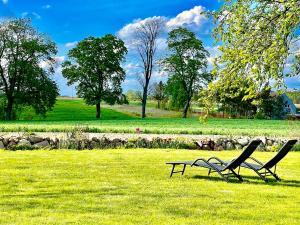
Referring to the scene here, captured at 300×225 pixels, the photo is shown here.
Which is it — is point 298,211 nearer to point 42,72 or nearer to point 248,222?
point 248,222

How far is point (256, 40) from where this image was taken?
398 inches

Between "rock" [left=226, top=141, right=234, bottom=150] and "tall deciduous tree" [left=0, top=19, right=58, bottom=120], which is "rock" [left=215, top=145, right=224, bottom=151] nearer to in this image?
"rock" [left=226, top=141, right=234, bottom=150]

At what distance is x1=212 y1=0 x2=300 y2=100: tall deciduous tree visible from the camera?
10.0 m

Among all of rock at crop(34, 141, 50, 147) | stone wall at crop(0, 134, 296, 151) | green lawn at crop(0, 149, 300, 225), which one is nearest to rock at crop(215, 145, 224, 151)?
stone wall at crop(0, 134, 296, 151)

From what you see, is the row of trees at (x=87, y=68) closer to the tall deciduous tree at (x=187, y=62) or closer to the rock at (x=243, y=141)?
the tall deciduous tree at (x=187, y=62)

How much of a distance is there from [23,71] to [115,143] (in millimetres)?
36282

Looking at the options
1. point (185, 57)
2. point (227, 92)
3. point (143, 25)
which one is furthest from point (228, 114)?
point (227, 92)

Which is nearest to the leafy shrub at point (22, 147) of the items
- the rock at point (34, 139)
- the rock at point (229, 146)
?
the rock at point (34, 139)

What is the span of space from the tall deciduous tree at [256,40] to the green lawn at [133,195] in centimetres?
246

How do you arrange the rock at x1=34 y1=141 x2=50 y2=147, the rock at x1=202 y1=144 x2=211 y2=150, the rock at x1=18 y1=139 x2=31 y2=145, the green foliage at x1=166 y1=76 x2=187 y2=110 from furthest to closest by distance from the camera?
1. the green foliage at x1=166 y1=76 x2=187 y2=110
2. the rock at x1=202 y1=144 x2=211 y2=150
3. the rock at x1=34 y1=141 x2=50 y2=147
4. the rock at x1=18 y1=139 x2=31 y2=145

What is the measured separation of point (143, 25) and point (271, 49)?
168ft

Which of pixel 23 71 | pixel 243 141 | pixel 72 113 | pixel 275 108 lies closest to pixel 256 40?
pixel 243 141

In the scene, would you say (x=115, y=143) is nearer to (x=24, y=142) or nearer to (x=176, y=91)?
(x=24, y=142)

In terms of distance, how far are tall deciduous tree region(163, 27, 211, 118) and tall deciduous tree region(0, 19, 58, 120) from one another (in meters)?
18.0
